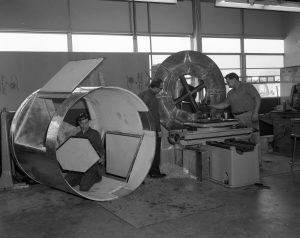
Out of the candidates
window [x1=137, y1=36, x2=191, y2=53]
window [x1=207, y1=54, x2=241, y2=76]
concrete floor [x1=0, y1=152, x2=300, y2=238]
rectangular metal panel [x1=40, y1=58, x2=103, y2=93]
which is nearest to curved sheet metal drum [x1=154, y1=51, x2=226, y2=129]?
concrete floor [x1=0, y1=152, x2=300, y2=238]

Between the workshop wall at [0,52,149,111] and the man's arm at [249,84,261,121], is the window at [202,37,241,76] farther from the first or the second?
the man's arm at [249,84,261,121]

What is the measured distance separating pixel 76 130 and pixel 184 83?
1.93 m

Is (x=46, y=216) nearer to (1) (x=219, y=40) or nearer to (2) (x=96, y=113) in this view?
(2) (x=96, y=113)

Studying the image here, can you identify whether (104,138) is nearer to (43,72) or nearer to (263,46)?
(43,72)

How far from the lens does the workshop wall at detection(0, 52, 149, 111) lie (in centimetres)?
561

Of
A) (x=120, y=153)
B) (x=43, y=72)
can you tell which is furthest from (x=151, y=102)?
(x=43, y=72)

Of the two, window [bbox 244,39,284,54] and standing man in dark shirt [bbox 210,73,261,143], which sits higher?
window [bbox 244,39,284,54]

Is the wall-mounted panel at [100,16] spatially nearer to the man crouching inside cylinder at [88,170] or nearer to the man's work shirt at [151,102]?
the man's work shirt at [151,102]

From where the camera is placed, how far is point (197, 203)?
3.95 meters

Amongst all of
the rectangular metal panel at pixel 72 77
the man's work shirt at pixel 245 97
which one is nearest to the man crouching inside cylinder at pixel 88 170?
the rectangular metal panel at pixel 72 77

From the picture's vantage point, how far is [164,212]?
3.71 metres

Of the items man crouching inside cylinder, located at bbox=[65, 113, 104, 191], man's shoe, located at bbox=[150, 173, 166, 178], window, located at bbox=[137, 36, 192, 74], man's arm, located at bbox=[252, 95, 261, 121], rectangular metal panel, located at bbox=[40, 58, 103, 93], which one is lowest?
man's shoe, located at bbox=[150, 173, 166, 178]

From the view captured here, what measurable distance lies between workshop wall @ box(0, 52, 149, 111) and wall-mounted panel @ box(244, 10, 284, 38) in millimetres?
5184

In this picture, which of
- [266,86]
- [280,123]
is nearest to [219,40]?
[266,86]
